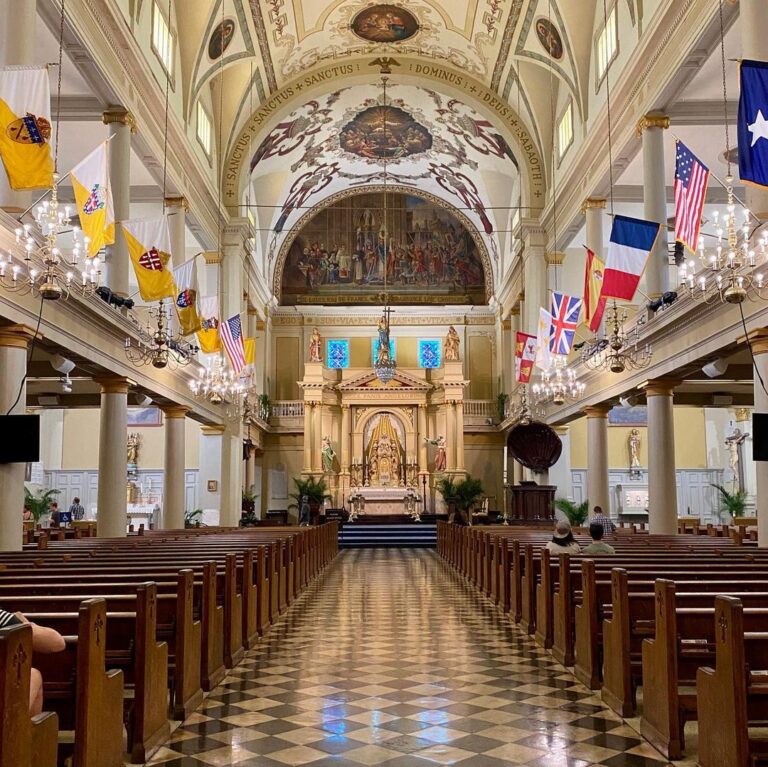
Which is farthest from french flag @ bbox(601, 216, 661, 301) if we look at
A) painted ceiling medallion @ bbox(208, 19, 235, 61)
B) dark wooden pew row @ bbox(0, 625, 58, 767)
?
painted ceiling medallion @ bbox(208, 19, 235, 61)

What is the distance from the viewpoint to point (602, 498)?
21109 mm

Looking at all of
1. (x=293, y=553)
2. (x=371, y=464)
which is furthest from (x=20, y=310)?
(x=371, y=464)

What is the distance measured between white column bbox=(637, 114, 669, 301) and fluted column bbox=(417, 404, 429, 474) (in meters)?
19.6

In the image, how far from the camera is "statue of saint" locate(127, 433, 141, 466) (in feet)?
105

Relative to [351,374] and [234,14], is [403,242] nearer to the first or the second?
[351,374]

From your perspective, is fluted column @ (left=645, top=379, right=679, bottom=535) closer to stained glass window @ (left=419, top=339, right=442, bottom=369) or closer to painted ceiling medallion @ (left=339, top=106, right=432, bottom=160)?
painted ceiling medallion @ (left=339, top=106, right=432, bottom=160)

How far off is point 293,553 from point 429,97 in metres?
19.2

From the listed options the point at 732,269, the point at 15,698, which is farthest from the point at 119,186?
the point at 15,698

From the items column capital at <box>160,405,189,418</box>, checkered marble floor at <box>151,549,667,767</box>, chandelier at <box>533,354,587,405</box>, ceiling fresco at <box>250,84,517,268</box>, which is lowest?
checkered marble floor at <box>151,549,667,767</box>

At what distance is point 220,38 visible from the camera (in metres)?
21.7

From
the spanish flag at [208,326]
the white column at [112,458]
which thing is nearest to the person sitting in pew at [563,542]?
the white column at [112,458]

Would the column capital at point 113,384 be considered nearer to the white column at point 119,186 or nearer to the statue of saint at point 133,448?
the white column at point 119,186

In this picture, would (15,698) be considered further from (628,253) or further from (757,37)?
(628,253)

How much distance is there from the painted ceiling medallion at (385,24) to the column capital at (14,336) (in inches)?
627
